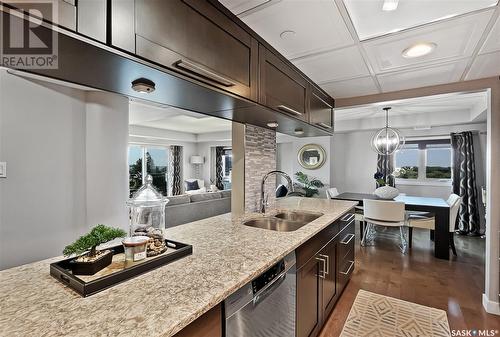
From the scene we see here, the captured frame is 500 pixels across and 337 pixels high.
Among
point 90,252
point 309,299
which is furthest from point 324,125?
point 90,252

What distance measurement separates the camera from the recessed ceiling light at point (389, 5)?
125cm

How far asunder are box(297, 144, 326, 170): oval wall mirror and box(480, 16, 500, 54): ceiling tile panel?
446cm

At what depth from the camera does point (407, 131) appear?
18.0 feet

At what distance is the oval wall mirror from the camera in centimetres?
623

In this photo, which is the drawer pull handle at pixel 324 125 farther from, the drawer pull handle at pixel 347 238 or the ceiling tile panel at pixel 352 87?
the drawer pull handle at pixel 347 238

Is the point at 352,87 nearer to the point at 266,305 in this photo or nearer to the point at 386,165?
the point at 266,305

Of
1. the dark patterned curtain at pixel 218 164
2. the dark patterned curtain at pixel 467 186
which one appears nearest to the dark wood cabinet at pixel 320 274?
the dark patterned curtain at pixel 467 186

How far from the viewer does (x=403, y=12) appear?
1.36 meters

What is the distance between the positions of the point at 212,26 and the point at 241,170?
138 cm

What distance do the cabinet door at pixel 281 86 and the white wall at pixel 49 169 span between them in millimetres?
2163

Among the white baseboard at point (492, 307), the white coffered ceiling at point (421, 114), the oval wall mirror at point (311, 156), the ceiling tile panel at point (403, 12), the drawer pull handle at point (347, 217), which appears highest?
the white coffered ceiling at point (421, 114)

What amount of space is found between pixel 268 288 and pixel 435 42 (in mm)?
1970

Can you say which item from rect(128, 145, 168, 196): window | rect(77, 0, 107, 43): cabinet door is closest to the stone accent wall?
rect(77, 0, 107, 43): cabinet door

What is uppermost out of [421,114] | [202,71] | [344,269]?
[421,114]
